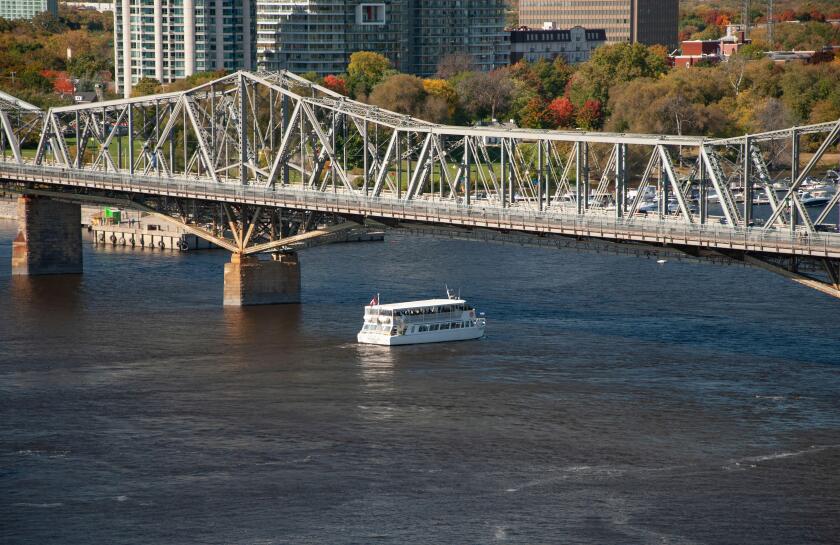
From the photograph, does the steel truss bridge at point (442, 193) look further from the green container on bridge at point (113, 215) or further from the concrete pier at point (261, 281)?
the green container on bridge at point (113, 215)

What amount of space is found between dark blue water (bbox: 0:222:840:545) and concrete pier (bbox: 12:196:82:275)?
10064 mm

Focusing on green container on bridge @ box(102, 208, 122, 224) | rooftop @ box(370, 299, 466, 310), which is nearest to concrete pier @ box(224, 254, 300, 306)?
rooftop @ box(370, 299, 466, 310)

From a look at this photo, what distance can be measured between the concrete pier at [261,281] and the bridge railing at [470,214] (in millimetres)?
4282

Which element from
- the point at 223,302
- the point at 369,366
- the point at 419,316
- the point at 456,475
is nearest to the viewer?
the point at 456,475

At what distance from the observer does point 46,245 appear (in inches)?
5335

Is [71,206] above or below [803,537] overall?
above

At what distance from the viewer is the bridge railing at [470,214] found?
92.0m

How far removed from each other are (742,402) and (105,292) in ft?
173

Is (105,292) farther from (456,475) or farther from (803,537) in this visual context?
(803,537)

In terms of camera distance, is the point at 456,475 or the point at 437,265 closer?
the point at 456,475

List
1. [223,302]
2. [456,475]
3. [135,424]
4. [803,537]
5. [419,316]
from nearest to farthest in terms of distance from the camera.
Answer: [803,537] < [456,475] < [135,424] < [419,316] < [223,302]

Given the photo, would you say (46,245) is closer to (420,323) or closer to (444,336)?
(420,323)

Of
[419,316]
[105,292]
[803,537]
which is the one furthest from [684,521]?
[105,292]

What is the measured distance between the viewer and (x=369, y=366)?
96.4m
